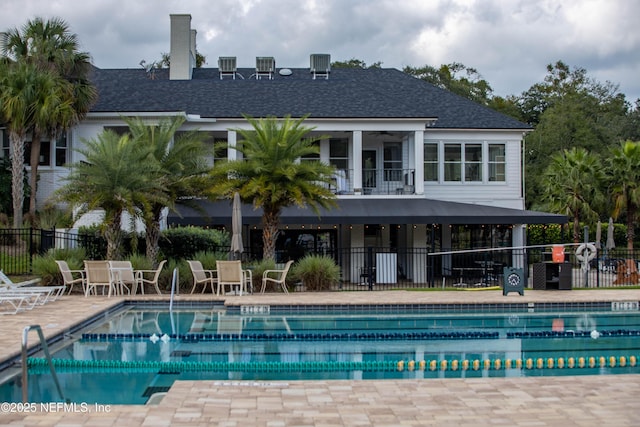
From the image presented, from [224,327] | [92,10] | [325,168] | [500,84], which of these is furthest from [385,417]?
[500,84]

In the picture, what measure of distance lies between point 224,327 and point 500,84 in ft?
154

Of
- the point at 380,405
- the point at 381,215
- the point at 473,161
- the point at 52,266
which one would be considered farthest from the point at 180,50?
the point at 380,405

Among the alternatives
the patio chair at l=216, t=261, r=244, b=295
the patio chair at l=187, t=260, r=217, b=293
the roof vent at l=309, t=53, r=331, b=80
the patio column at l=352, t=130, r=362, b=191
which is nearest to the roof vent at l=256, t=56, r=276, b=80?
the roof vent at l=309, t=53, r=331, b=80

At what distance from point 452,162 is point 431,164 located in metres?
Answer: 0.88

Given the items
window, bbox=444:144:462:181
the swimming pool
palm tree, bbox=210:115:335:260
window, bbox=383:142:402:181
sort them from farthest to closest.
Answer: window, bbox=383:142:402:181, window, bbox=444:144:462:181, palm tree, bbox=210:115:335:260, the swimming pool

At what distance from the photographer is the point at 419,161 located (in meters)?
26.5

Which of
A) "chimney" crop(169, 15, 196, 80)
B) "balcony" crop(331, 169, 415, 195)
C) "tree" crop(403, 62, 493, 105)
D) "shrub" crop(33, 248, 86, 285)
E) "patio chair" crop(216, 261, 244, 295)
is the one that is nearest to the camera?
"patio chair" crop(216, 261, 244, 295)

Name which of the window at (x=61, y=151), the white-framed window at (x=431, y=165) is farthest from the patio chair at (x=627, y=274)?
the window at (x=61, y=151)

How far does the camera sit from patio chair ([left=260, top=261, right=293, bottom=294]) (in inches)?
743

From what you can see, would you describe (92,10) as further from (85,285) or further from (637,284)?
(637,284)

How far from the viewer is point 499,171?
28.8 metres

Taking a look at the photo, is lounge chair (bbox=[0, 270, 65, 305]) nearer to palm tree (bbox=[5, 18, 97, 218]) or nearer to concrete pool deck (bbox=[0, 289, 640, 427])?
concrete pool deck (bbox=[0, 289, 640, 427])

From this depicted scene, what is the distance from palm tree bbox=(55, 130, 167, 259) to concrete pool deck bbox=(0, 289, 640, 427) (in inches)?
439

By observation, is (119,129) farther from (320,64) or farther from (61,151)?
(320,64)
